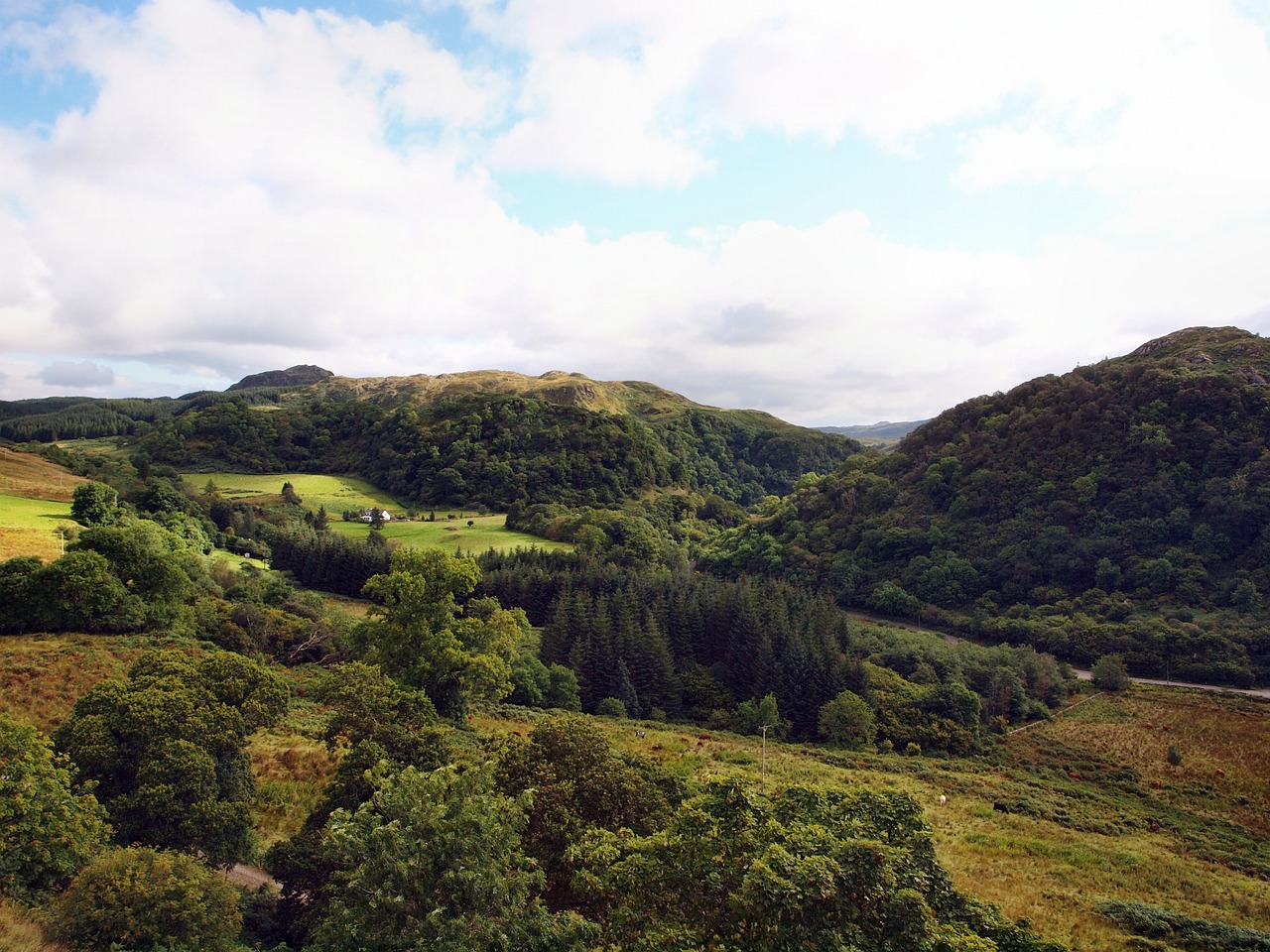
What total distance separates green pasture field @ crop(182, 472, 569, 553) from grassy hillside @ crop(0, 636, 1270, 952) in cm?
5929

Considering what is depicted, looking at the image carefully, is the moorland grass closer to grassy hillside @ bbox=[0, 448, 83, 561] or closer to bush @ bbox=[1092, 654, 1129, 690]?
grassy hillside @ bbox=[0, 448, 83, 561]

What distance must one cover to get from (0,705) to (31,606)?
1251 centimetres

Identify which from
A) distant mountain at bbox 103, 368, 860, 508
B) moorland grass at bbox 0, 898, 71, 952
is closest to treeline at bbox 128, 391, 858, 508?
distant mountain at bbox 103, 368, 860, 508

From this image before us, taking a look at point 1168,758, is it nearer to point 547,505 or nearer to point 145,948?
point 145,948

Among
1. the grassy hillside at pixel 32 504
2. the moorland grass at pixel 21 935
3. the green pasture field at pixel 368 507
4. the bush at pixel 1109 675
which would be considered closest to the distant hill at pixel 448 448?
the green pasture field at pixel 368 507

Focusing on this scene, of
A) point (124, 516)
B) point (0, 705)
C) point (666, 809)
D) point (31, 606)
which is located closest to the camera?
point (666, 809)

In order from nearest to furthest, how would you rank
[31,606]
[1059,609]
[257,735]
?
[257,735] < [31,606] < [1059,609]

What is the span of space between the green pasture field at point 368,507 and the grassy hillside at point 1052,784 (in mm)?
59294

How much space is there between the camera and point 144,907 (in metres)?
14.0

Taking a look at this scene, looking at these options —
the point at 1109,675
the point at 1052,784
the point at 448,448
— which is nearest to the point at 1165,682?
the point at 1109,675

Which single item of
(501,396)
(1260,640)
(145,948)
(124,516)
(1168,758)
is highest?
(501,396)

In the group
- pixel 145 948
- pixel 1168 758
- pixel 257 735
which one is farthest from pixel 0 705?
pixel 1168 758

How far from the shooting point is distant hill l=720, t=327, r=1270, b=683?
7275cm

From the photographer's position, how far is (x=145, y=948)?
13.8 meters
